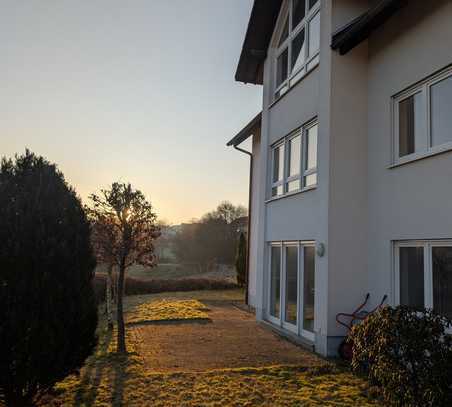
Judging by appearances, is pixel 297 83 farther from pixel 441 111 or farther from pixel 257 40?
pixel 441 111

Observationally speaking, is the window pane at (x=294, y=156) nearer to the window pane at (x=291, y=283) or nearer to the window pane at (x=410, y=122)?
the window pane at (x=291, y=283)

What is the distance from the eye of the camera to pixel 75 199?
575 centimetres

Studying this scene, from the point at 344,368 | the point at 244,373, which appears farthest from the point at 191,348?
the point at 344,368

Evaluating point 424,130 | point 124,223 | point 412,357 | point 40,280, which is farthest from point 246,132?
point 412,357

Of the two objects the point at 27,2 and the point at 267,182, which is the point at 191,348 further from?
the point at 27,2

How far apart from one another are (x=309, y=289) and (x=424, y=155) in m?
4.13

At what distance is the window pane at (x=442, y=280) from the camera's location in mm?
6754

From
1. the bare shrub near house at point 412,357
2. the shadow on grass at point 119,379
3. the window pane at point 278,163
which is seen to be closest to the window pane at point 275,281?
the window pane at point 278,163

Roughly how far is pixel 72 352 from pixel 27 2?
7966 millimetres

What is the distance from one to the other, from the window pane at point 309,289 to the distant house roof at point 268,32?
4.60 meters

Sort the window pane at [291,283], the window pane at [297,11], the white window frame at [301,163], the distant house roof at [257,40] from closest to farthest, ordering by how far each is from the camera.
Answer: the white window frame at [301,163]
the window pane at [291,283]
the window pane at [297,11]
the distant house roof at [257,40]

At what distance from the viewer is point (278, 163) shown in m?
12.3

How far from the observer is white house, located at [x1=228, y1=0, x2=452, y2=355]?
7148mm

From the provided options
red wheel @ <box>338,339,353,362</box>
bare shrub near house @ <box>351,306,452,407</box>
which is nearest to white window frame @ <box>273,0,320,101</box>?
red wheel @ <box>338,339,353,362</box>
